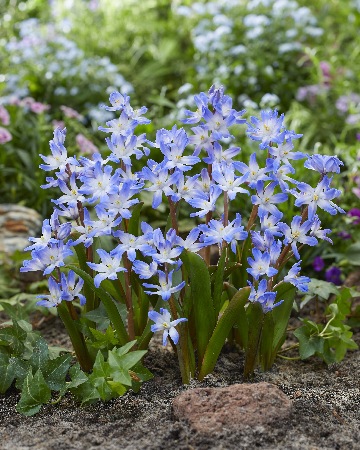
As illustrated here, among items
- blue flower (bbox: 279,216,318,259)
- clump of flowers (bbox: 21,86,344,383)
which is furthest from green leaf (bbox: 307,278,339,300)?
blue flower (bbox: 279,216,318,259)

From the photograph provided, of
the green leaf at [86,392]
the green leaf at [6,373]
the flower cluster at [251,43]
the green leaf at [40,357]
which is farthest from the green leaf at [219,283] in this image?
the flower cluster at [251,43]

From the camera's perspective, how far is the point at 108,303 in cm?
202

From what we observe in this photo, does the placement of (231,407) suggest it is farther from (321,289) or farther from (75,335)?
(321,289)

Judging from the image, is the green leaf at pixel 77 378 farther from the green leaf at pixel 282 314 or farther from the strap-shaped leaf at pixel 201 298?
the green leaf at pixel 282 314

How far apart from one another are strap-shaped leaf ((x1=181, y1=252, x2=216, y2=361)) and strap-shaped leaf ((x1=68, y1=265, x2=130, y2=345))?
0.77 ft

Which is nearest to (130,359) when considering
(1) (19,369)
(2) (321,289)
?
(1) (19,369)

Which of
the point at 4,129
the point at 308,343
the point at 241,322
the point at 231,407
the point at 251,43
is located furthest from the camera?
the point at 251,43

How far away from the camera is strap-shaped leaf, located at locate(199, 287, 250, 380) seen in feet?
6.49

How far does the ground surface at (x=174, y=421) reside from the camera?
178 centimetres

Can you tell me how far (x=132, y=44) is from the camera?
6273 millimetres

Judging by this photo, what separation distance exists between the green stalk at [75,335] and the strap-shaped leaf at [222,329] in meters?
0.38

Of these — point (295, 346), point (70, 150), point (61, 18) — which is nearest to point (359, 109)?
point (70, 150)

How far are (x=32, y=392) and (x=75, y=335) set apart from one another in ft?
0.81

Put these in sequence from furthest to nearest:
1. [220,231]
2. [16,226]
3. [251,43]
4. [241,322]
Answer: [251,43], [16,226], [241,322], [220,231]
